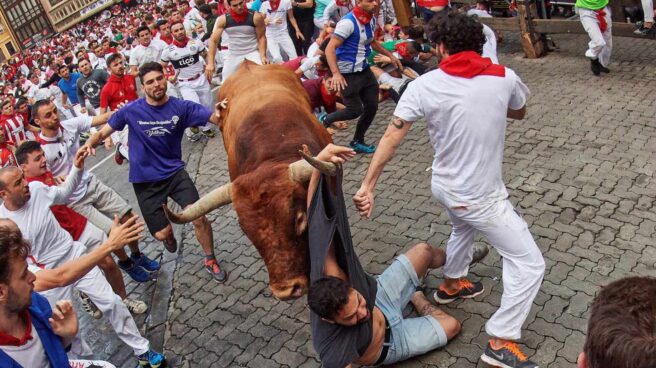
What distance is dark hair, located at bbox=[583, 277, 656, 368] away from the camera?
1.80 meters

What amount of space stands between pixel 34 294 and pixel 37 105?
3899mm

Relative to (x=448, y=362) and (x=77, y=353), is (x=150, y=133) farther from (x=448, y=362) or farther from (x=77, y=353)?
(x=448, y=362)

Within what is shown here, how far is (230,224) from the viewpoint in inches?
307

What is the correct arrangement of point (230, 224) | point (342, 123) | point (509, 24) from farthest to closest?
point (509, 24) → point (342, 123) → point (230, 224)

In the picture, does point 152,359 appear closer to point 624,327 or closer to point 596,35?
point 624,327

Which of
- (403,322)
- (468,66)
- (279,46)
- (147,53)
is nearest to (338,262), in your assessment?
(403,322)

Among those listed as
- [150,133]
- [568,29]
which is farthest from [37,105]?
[568,29]

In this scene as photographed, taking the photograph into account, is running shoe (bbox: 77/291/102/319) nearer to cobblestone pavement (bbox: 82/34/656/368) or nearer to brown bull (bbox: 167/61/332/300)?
cobblestone pavement (bbox: 82/34/656/368)

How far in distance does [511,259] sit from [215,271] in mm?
3590

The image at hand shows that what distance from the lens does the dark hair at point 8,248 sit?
10.8ft

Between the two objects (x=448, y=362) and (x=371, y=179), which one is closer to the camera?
(x=371, y=179)

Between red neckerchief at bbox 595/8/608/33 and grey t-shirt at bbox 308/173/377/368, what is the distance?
21.7ft

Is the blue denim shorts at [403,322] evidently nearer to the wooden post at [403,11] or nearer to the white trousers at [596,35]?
the white trousers at [596,35]

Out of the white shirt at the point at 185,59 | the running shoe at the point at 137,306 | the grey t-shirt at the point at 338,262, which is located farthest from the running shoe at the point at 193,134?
the grey t-shirt at the point at 338,262
